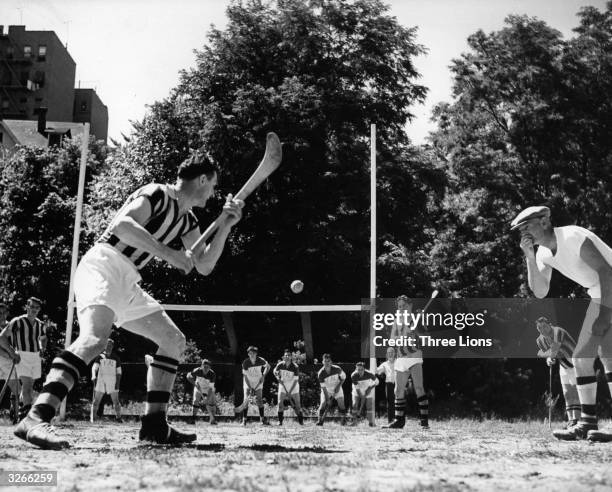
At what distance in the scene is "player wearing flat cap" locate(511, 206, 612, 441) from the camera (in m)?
6.21

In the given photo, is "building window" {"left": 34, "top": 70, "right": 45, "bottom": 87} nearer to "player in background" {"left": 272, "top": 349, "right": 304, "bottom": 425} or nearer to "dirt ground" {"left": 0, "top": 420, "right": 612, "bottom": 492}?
"player in background" {"left": 272, "top": 349, "right": 304, "bottom": 425}

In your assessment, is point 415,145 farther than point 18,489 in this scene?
Yes

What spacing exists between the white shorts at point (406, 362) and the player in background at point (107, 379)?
6.65 metres

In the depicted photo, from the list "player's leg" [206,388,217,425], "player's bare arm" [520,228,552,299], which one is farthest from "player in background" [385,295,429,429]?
"player's bare arm" [520,228,552,299]

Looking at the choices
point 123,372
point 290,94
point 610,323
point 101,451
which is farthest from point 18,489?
point 290,94

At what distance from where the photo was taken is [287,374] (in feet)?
52.5

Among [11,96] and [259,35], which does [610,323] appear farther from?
[11,96]

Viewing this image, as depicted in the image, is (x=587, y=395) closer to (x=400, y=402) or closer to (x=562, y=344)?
(x=562, y=344)

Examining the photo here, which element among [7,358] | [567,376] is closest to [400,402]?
[567,376]

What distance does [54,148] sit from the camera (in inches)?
1200

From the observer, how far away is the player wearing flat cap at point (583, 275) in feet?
20.4

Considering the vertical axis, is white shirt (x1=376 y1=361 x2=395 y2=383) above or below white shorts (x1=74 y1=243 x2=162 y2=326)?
below

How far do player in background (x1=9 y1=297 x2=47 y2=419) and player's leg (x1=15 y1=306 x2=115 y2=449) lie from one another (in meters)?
8.11

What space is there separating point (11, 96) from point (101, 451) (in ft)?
210
